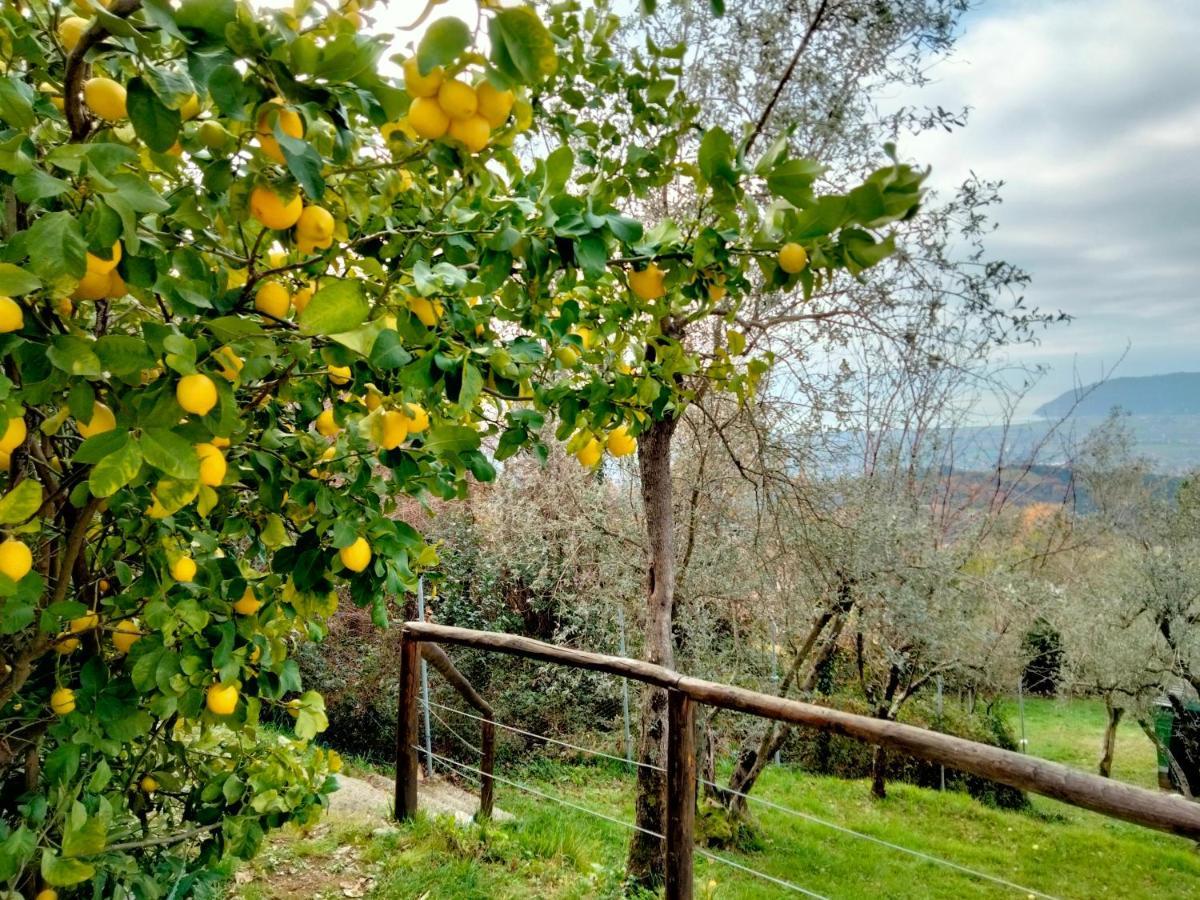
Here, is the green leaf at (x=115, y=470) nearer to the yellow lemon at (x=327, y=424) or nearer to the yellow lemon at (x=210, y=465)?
the yellow lemon at (x=210, y=465)

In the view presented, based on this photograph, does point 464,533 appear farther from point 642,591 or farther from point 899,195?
point 899,195

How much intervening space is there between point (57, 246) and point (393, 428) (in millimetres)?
433

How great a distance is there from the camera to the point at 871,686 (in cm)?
654

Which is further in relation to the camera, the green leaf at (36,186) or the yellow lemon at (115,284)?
the yellow lemon at (115,284)

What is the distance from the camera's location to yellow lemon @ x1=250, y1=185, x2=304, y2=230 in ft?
2.33

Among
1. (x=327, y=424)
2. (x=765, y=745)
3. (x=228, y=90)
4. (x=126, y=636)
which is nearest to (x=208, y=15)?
(x=228, y=90)

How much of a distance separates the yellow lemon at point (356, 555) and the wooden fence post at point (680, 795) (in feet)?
4.46

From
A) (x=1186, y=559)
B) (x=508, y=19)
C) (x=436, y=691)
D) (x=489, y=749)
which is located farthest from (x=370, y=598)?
(x=1186, y=559)

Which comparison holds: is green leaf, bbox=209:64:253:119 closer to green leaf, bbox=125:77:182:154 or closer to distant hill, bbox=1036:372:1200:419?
green leaf, bbox=125:77:182:154

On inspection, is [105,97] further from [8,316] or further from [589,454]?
[589,454]

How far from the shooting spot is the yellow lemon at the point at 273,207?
0.71 meters

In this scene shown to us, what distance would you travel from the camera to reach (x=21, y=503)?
82 cm

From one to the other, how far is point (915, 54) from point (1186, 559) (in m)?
7.65

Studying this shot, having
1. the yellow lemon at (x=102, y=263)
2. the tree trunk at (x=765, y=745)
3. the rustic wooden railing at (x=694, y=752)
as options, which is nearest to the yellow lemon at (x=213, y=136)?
the yellow lemon at (x=102, y=263)
